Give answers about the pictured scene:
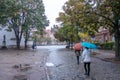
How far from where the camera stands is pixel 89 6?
26891 mm

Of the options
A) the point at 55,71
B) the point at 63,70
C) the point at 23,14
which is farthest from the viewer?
the point at 23,14

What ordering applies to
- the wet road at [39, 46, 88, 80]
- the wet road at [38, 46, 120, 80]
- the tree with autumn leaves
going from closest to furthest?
the wet road at [38, 46, 120, 80]
the wet road at [39, 46, 88, 80]
the tree with autumn leaves

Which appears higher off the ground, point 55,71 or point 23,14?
point 23,14

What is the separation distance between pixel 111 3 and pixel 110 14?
3481mm

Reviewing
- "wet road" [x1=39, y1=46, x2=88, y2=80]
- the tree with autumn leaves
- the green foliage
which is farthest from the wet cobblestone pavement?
the green foliage

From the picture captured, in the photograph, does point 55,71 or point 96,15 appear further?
point 96,15

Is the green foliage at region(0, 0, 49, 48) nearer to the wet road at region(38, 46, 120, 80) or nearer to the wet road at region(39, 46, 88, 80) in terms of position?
the wet road at region(39, 46, 88, 80)

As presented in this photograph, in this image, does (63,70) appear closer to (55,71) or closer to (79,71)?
(55,71)

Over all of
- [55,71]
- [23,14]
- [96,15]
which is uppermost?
[23,14]

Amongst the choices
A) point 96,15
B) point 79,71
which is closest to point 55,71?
point 79,71

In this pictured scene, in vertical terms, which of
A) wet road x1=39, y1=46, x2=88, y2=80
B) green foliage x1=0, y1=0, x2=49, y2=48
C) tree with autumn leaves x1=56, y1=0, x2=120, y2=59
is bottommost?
wet road x1=39, y1=46, x2=88, y2=80

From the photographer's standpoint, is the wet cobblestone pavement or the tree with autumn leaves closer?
the wet cobblestone pavement

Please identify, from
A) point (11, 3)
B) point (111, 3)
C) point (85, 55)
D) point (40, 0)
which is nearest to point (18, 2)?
point (11, 3)

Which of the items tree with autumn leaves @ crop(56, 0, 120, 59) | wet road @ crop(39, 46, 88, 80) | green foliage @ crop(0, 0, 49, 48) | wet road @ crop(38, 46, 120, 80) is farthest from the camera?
green foliage @ crop(0, 0, 49, 48)
